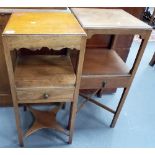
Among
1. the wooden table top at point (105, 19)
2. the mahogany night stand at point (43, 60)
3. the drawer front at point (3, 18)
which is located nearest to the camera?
the mahogany night stand at point (43, 60)

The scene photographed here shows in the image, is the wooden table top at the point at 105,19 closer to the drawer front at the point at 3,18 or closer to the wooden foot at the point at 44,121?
the drawer front at the point at 3,18

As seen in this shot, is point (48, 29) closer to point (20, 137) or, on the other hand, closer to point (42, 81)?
point (42, 81)

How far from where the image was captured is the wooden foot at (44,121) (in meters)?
1.40

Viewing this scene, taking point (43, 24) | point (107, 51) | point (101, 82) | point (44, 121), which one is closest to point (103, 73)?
point (101, 82)


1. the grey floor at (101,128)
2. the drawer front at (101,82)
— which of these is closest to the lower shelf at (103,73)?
the drawer front at (101,82)

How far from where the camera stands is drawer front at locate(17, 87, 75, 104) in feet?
3.46

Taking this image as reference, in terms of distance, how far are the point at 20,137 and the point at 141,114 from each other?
1092 mm

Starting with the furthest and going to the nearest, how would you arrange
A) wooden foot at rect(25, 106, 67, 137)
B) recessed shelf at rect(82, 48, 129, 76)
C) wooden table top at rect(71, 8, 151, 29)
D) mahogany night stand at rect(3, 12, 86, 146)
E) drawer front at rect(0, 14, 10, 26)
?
wooden foot at rect(25, 106, 67, 137)
recessed shelf at rect(82, 48, 129, 76)
drawer front at rect(0, 14, 10, 26)
wooden table top at rect(71, 8, 151, 29)
mahogany night stand at rect(3, 12, 86, 146)

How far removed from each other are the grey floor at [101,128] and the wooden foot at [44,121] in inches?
3.8

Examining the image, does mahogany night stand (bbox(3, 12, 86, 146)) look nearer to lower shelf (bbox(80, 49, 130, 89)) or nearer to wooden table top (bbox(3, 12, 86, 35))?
wooden table top (bbox(3, 12, 86, 35))

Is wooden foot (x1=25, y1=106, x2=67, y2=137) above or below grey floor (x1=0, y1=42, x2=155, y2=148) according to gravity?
above

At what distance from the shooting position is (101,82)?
1.24 metres

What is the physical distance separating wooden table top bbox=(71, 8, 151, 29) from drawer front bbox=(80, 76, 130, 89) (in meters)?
0.35

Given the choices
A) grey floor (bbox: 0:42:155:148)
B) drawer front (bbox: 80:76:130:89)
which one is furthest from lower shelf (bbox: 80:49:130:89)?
grey floor (bbox: 0:42:155:148)
